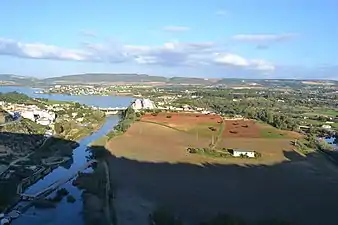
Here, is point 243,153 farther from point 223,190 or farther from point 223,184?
point 223,190

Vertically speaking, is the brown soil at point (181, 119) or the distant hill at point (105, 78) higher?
the brown soil at point (181, 119)

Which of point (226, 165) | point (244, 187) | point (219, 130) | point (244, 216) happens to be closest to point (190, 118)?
point (219, 130)

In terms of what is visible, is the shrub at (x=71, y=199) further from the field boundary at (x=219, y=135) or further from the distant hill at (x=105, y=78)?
the distant hill at (x=105, y=78)

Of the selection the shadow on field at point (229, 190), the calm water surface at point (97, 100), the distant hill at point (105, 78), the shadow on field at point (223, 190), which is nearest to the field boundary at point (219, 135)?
the shadow on field at point (223, 190)

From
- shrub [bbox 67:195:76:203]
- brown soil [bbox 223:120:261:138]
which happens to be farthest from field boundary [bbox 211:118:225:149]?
shrub [bbox 67:195:76:203]

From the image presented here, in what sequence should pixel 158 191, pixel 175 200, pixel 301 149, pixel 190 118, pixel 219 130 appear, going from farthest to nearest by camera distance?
1. pixel 190 118
2. pixel 219 130
3. pixel 301 149
4. pixel 158 191
5. pixel 175 200

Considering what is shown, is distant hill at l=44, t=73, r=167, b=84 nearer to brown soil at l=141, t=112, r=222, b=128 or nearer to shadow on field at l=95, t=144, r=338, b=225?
brown soil at l=141, t=112, r=222, b=128

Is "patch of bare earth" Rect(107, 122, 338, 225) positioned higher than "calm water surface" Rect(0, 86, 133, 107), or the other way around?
"patch of bare earth" Rect(107, 122, 338, 225)

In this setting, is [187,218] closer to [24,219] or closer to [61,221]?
[61,221]
